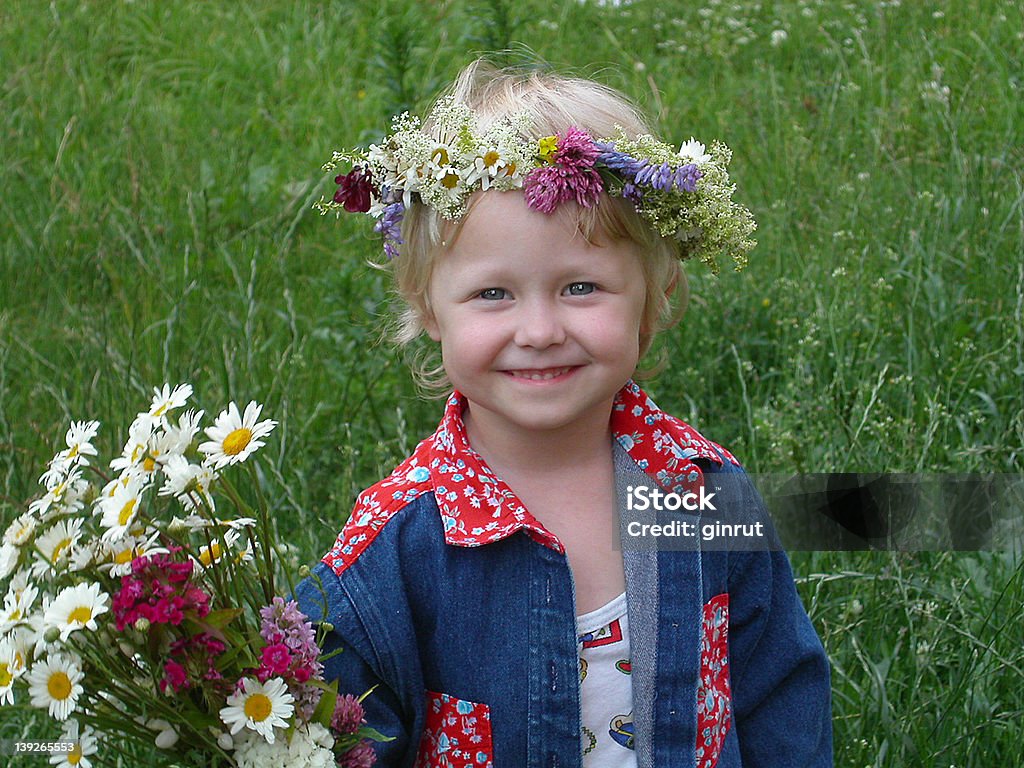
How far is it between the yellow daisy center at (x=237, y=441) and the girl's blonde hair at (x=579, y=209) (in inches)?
17.3

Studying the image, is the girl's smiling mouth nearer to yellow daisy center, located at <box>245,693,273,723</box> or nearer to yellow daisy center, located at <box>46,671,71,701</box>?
yellow daisy center, located at <box>245,693,273,723</box>

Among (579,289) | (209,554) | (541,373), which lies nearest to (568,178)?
(579,289)

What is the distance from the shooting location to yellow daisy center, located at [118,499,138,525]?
4.55 feet

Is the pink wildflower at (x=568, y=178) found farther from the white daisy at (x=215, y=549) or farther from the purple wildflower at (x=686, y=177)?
the white daisy at (x=215, y=549)

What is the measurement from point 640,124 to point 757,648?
0.82m

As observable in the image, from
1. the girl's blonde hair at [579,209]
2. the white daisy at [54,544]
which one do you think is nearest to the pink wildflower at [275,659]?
the white daisy at [54,544]

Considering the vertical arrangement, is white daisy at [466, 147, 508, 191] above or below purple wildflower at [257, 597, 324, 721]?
above

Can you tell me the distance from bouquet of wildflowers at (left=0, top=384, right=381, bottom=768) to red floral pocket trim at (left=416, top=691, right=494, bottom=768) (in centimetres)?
33

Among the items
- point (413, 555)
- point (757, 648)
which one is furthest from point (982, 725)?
point (413, 555)

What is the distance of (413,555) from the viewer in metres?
1.79

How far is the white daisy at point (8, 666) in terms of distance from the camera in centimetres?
137

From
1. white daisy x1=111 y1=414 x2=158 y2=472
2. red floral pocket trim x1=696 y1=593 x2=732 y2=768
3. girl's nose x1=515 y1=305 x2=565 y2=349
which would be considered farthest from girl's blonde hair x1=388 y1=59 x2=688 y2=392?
white daisy x1=111 y1=414 x2=158 y2=472

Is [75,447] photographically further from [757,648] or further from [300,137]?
[300,137]

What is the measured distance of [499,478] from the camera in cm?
188
